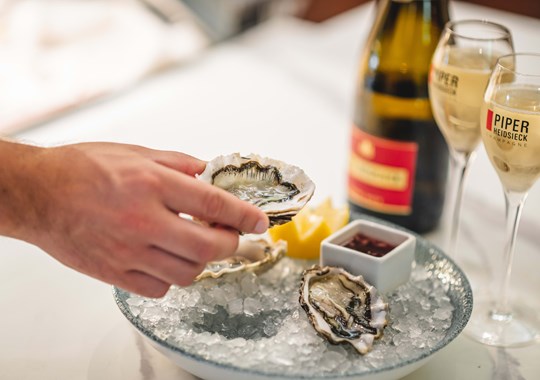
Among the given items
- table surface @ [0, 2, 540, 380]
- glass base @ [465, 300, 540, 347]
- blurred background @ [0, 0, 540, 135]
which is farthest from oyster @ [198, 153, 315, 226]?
blurred background @ [0, 0, 540, 135]

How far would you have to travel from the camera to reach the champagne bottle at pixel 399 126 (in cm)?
118

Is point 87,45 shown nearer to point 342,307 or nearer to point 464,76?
point 464,76

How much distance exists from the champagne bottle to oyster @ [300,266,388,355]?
1.17 ft

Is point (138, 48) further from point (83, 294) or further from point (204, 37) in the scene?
point (83, 294)

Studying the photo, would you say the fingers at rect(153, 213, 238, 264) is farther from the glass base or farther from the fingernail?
→ the glass base

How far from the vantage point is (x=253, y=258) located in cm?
92

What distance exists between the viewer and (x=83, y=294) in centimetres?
99

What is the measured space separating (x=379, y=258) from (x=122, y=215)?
337 mm

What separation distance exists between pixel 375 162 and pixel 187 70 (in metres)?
0.81

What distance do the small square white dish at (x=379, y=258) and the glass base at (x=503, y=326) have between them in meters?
0.13

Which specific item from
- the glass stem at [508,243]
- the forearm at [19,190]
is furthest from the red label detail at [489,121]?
the forearm at [19,190]

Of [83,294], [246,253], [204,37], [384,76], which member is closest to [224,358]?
[246,253]

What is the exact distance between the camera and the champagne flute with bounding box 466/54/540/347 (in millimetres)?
817

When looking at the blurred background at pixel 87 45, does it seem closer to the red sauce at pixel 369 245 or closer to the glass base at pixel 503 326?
the red sauce at pixel 369 245
